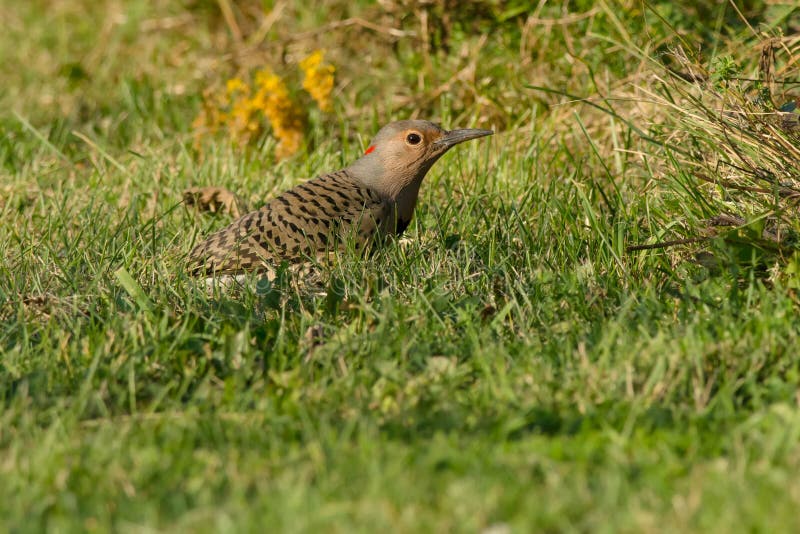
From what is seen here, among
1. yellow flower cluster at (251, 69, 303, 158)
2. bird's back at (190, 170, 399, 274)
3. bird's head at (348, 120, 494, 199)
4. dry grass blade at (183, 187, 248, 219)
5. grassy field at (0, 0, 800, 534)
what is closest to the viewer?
grassy field at (0, 0, 800, 534)

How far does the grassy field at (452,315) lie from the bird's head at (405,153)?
23 cm

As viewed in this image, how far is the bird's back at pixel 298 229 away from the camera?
4.72 meters

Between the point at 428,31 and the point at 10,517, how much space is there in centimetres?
476

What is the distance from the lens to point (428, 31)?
6.84 m

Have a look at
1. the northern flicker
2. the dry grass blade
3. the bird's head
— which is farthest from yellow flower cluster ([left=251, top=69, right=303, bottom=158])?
the bird's head

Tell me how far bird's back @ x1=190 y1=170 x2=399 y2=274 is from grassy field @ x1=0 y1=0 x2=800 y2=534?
216 millimetres

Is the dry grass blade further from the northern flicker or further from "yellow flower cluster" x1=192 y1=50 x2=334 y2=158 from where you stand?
"yellow flower cluster" x1=192 y1=50 x2=334 y2=158

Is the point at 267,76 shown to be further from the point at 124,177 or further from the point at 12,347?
the point at 12,347

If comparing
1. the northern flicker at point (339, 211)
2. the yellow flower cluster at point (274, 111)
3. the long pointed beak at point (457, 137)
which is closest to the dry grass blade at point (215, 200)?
the northern flicker at point (339, 211)

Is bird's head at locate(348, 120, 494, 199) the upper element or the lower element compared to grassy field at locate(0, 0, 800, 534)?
upper

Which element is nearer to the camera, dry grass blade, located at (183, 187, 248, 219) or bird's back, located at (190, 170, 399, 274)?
bird's back, located at (190, 170, 399, 274)

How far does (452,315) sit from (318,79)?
10.2 feet

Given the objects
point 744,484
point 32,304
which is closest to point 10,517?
point 32,304

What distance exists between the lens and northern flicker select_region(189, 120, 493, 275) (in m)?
Answer: 4.76
